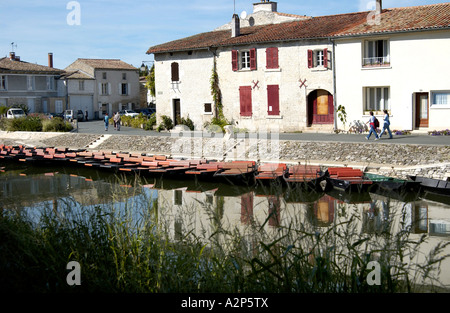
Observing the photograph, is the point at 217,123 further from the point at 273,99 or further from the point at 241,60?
the point at 241,60

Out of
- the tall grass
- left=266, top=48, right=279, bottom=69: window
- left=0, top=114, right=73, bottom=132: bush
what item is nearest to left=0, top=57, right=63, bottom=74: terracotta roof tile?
left=0, top=114, right=73, bottom=132: bush

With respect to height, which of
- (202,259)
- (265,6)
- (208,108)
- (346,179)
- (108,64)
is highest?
(265,6)

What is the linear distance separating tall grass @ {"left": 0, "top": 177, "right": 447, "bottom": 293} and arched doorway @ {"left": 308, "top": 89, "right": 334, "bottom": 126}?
67.1ft

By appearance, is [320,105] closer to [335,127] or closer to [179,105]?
[335,127]

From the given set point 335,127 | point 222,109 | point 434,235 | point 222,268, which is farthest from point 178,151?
point 222,268

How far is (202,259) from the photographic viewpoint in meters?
7.25

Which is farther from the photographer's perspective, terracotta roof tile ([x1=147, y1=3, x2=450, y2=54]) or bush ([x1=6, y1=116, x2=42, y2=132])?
bush ([x1=6, y1=116, x2=42, y2=132])

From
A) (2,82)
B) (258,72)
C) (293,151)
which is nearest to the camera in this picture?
(293,151)

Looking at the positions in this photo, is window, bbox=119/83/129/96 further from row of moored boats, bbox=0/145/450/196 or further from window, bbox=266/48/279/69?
window, bbox=266/48/279/69

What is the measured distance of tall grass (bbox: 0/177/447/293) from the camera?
19.0ft

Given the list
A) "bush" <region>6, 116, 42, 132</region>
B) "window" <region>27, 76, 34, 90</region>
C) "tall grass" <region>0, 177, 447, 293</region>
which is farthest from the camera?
"window" <region>27, 76, 34, 90</region>

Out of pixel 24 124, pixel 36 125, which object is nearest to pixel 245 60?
pixel 36 125

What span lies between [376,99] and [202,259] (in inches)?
825

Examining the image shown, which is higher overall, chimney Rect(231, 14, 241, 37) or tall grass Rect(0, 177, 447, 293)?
chimney Rect(231, 14, 241, 37)
